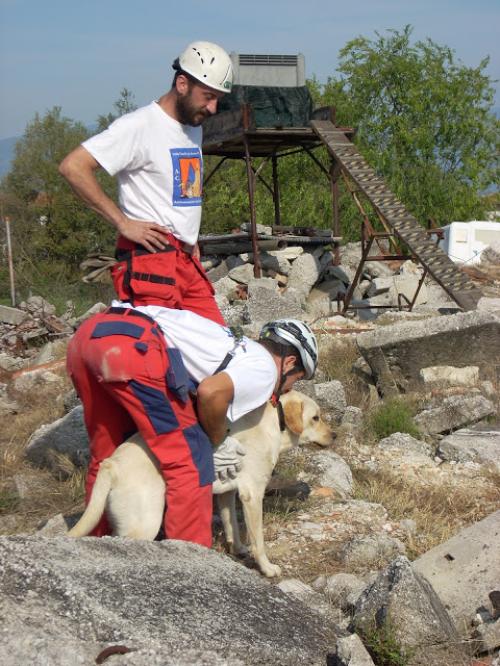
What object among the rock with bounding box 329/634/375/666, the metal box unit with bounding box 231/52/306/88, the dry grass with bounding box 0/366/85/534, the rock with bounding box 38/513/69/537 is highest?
the metal box unit with bounding box 231/52/306/88

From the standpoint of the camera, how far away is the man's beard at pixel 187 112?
433 cm

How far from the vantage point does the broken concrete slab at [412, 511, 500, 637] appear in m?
4.12

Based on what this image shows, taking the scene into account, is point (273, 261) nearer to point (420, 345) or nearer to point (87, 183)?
point (420, 345)

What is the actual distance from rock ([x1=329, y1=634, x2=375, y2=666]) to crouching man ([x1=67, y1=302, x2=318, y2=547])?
3.94 ft

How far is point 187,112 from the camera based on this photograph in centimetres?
435

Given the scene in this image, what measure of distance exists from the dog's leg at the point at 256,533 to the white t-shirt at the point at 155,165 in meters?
1.42

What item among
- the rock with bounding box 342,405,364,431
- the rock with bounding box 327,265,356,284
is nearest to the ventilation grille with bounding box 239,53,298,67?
the rock with bounding box 327,265,356,284

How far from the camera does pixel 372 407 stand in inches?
319

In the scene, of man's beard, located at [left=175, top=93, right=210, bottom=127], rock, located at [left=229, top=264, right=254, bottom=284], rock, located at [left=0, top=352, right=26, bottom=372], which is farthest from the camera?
rock, located at [left=229, top=264, right=254, bottom=284]

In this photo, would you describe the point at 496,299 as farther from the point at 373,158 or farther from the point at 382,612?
the point at 373,158

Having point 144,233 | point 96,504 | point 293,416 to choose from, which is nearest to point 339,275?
point 293,416

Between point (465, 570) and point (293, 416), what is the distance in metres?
1.26

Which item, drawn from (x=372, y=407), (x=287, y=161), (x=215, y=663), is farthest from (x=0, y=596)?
(x=287, y=161)

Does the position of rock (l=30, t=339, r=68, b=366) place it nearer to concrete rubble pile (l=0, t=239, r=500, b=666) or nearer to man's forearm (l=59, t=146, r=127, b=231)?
concrete rubble pile (l=0, t=239, r=500, b=666)
